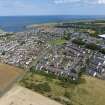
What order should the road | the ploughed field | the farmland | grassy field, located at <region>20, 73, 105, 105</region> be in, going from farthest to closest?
1. the road
2. the ploughed field
3. grassy field, located at <region>20, 73, 105, 105</region>
4. the farmland

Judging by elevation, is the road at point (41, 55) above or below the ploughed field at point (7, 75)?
above

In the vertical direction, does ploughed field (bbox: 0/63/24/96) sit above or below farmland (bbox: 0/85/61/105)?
above

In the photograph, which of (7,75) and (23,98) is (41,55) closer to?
(7,75)

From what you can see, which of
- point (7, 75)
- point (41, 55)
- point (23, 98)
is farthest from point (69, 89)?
point (41, 55)

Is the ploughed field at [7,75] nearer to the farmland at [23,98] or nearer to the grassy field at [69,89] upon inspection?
the farmland at [23,98]

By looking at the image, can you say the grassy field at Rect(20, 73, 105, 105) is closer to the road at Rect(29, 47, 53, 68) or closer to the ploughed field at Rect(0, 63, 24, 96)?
the ploughed field at Rect(0, 63, 24, 96)

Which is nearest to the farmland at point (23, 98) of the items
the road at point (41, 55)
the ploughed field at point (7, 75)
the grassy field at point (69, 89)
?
the grassy field at point (69, 89)

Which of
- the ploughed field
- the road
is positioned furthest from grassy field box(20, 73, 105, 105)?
the road
